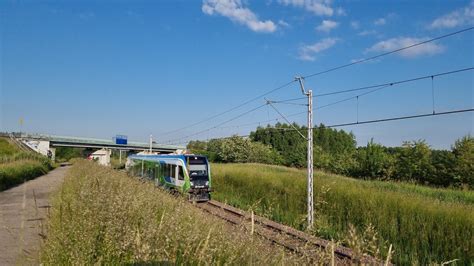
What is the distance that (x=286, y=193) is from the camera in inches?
855

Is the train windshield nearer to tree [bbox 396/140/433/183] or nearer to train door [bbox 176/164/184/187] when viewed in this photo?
train door [bbox 176/164/184/187]

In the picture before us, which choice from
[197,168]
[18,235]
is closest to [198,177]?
[197,168]

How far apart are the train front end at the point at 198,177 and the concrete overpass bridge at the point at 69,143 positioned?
59824 millimetres

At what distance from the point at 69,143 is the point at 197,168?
6831 cm

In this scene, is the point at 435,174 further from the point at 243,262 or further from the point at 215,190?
the point at 243,262

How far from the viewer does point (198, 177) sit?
23.2m

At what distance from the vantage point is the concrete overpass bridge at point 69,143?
7656cm

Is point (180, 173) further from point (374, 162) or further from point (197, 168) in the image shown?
point (374, 162)

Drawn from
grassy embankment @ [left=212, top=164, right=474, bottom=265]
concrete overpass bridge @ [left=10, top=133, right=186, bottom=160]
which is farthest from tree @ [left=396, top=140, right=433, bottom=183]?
concrete overpass bridge @ [left=10, top=133, right=186, bottom=160]

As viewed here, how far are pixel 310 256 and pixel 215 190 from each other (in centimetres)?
2759

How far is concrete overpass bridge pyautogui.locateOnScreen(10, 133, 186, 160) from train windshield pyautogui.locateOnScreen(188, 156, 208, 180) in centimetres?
5974

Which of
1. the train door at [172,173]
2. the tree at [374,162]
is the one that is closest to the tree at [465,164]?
the tree at [374,162]

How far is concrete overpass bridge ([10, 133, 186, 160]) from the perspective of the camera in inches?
3014

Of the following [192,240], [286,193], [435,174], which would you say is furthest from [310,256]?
[435,174]
